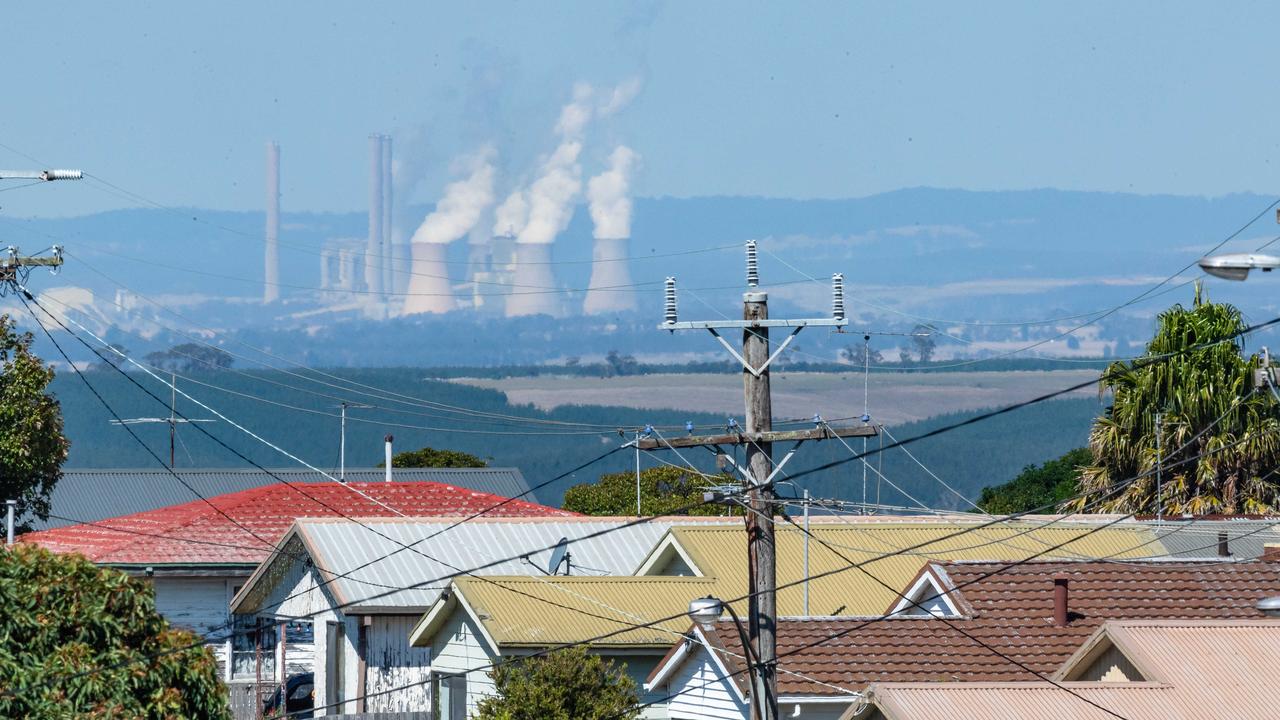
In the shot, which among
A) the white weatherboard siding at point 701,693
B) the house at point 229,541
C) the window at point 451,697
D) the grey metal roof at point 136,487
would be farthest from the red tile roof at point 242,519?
the grey metal roof at point 136,487

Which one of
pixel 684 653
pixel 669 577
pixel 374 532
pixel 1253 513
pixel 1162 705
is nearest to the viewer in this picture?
pixel 1162 705

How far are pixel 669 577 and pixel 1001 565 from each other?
8.12 m

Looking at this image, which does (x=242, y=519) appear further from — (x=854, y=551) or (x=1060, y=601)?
(x=1060, y=601)

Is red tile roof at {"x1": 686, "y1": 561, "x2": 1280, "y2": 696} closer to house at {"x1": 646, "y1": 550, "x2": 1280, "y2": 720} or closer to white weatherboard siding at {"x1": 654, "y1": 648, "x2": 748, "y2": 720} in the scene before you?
house at {"x1": 646, "y1": 550, "x2": 1280, "y2": 720}

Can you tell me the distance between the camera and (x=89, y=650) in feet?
77.5

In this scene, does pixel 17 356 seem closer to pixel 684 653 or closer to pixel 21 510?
pixel 21 510

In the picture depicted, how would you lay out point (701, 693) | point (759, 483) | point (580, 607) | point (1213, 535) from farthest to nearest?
1. point (1213, 535)
2. point (580, 607)
3. point (701, 693)
4. point (759, 483)

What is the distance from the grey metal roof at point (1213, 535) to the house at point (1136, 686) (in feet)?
58.8

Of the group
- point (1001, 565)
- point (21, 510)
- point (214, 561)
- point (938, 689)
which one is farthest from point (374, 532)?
point (21, 510)

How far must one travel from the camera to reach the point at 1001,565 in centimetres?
3447

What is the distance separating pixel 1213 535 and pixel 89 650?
30.5 m

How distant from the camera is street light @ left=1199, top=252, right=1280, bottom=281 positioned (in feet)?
71.7

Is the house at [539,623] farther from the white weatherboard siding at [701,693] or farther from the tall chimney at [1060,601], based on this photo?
the tall chimney at [1060,601]

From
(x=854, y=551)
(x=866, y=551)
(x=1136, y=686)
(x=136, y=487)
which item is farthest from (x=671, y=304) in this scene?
(x=136, y=487)
